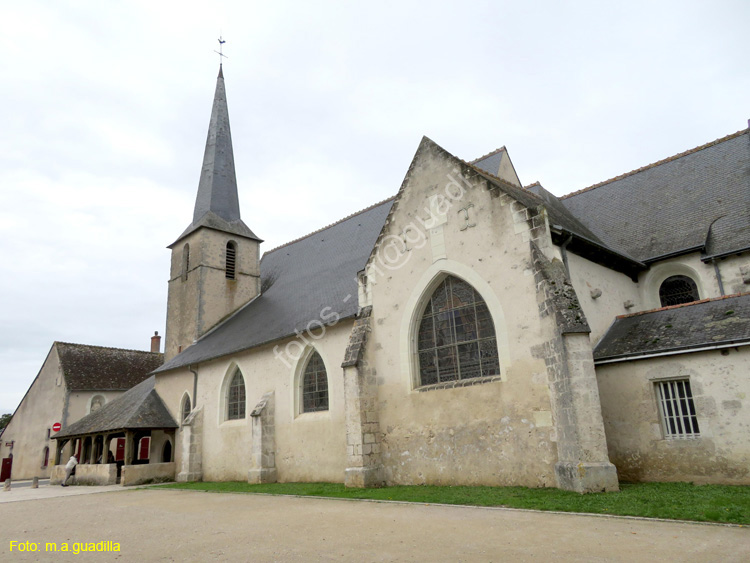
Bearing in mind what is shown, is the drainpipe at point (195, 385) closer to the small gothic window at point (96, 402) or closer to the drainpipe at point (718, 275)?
the small gothic window at point (96, 402)

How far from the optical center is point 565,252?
1116cm

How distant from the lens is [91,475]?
18812 millimetres

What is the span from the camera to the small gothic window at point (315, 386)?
570 inches

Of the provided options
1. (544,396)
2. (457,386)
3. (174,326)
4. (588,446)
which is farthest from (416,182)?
(174,326)

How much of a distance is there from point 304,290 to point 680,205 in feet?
39.6

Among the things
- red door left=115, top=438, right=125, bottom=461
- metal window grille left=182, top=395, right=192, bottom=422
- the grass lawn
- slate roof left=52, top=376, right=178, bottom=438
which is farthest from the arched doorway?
the grass lawn

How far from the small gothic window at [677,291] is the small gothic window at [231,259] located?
17252 millimetres

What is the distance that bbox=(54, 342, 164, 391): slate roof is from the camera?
28653 millimetres

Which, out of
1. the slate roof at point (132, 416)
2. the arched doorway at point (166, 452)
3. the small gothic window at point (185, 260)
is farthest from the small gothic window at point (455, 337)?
the small gothic window at point (185, 260)

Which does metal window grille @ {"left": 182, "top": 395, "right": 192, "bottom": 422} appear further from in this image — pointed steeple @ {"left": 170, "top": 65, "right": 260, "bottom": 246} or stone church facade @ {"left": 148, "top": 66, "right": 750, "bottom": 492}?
pointed steeple @ {"left": 170, "top": 65, "right": 260, "bottom": 246}

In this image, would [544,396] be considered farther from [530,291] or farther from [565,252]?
[565,252]

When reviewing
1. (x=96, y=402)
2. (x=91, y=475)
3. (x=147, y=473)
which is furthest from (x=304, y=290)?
(x=96, y=402)

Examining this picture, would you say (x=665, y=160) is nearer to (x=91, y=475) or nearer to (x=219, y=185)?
(x=219, y=185)

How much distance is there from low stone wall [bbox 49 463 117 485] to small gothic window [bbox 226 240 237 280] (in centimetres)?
894
